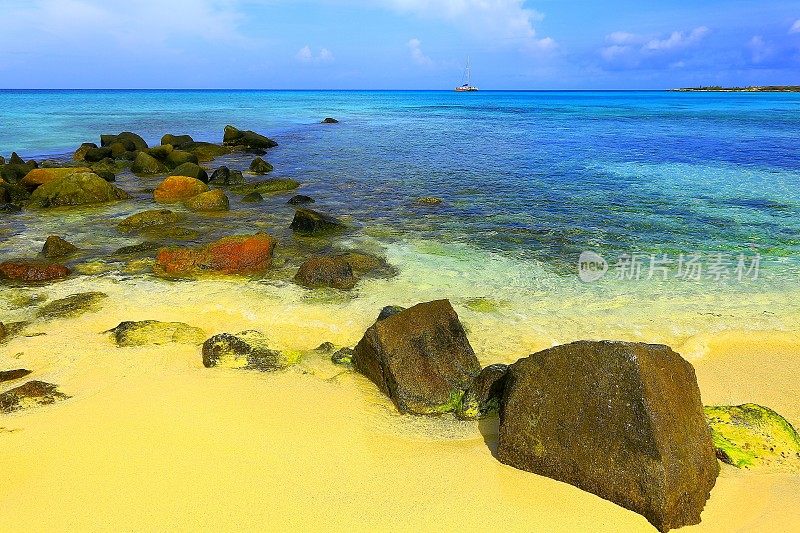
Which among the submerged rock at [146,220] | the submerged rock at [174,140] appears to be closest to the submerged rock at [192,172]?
the submerged rock at [146,220]

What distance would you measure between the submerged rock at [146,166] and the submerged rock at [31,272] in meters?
11.7

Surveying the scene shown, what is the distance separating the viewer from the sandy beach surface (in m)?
3.67

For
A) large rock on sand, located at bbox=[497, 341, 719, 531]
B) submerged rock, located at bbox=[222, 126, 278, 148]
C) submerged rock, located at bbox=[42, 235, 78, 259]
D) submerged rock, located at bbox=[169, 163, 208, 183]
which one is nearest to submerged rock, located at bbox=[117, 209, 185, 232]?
submerged rock, located at bbox=[42, 235, 78, 259]

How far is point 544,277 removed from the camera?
8750mm

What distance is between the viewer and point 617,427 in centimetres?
375

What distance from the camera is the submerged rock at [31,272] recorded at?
8336mm

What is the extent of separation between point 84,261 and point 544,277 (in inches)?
305

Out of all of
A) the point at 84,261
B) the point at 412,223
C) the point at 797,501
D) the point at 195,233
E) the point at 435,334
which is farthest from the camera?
the point at 412,223

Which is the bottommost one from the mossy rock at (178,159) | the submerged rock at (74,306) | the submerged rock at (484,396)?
the submerged rock at (74,306)

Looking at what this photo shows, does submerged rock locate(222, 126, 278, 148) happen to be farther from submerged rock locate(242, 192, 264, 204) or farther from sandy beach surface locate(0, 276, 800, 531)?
sandy beach surface locate(0, 276, 800, 531)

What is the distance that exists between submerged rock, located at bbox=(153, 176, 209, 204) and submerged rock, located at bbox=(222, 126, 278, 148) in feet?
39.3

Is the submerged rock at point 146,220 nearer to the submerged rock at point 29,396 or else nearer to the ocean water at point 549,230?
the ocean water at point 549,230

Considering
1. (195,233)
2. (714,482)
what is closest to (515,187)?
(195,233)

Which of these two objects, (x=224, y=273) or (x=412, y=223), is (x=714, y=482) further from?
(x=412, y=223)
